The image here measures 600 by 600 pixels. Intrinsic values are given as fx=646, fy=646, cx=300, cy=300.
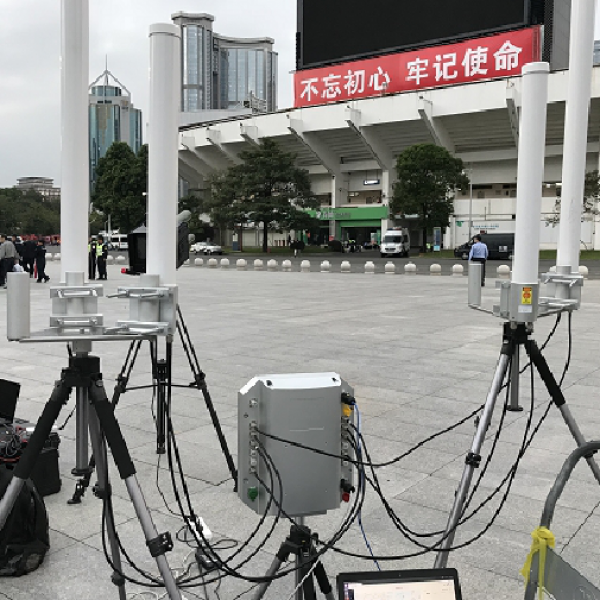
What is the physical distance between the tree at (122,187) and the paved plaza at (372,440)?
49637 millimetres

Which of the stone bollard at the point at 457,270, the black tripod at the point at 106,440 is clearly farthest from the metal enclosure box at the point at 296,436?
the stone bollard at the point at 457,270

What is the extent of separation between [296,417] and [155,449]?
2.98 m

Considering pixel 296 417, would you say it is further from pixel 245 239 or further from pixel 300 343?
pixel 245 239

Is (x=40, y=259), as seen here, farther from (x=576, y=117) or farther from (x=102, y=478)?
(x=576, y=117)

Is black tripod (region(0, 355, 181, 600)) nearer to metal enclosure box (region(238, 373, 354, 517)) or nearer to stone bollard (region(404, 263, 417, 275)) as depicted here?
metal enclosure box (region(238, 373, 354, 517))

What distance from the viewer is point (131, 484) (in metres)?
2.24

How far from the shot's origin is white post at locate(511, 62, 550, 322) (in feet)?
9.11

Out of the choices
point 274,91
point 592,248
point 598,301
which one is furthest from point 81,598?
point 274,91

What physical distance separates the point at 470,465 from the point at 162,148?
1804 mm

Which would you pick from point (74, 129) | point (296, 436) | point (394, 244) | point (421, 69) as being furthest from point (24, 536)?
point (421, 69)

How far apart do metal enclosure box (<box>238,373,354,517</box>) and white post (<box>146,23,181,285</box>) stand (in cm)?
58

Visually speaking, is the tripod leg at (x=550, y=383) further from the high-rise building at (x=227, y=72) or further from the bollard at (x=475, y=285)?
the high-rise building at (x=227, y=72)

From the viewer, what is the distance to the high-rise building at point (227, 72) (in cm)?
12406

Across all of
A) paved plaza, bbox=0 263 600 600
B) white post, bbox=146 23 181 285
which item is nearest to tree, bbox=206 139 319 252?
paved plaza, bbox=0 263 600 600
